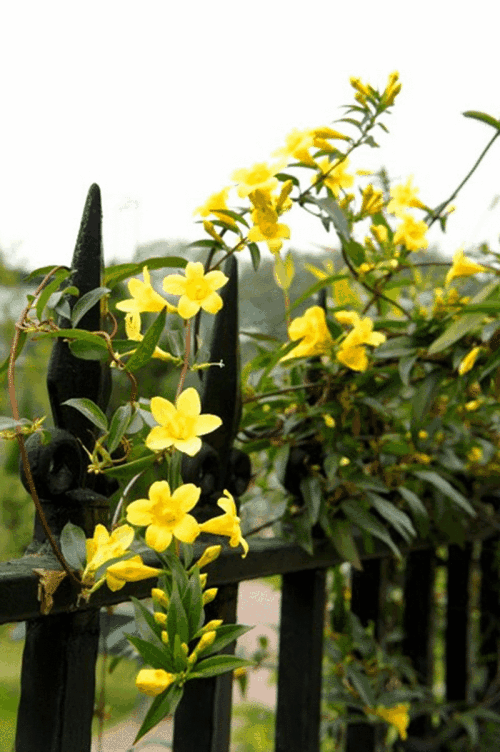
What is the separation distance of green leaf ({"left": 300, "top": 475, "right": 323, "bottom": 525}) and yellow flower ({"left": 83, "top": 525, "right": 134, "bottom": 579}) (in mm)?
379

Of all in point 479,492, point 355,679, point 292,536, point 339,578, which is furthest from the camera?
point 479,492

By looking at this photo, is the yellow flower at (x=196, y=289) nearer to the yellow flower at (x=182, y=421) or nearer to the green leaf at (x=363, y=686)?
the yellow flower at (x=182, y=421)

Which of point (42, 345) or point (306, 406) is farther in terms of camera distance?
point (42, 345)

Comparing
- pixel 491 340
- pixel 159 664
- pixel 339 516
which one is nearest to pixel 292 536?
pixel 339 516

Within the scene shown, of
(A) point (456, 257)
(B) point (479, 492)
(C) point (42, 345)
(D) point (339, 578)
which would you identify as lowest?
(D) point (339, 578)

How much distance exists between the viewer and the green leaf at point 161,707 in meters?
0.49

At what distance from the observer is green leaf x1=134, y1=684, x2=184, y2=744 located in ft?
1.61

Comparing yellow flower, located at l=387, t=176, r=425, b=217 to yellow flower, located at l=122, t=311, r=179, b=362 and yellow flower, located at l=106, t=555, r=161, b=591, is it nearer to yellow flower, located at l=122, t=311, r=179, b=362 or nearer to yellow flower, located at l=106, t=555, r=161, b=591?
yellow flower, located at l=122, t=311, r=179, b=362

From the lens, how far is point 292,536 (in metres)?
0.90

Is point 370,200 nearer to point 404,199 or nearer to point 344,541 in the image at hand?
point 404,199

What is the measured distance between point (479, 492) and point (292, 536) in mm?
614

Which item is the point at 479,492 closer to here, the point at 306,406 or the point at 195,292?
the point at 306,406

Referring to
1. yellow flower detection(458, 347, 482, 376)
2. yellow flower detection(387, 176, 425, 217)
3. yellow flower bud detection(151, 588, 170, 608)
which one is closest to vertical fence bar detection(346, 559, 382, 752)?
yellow flower detection(458, 347, 482, 376)

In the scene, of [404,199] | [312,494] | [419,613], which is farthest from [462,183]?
[419,613]
